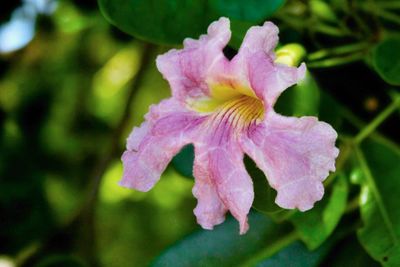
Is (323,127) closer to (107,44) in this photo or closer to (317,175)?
(317,175)

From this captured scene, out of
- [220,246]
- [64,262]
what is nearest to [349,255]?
[220,246]

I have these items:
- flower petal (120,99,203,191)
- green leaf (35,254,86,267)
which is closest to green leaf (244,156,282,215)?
flower petal (120,99,203,191)

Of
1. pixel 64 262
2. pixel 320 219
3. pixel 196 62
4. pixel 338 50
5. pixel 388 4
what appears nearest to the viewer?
pixel 196 62

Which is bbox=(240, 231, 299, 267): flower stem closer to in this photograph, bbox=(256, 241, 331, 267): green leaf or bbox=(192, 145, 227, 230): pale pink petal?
bbox=(256, 241, 331, 267): green leaf

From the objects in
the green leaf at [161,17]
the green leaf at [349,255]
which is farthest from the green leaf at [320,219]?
the green leaf at [161,17]

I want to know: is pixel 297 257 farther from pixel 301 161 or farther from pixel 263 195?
pixel 301 161

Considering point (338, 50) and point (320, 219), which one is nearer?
point (320, 219)
